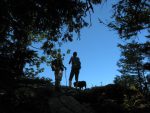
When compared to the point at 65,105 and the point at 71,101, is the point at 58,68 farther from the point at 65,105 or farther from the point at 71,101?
the point at 65,105

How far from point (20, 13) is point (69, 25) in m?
2.58

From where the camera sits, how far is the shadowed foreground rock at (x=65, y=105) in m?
14.0

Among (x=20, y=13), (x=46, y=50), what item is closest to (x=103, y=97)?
(x=46, y=50)

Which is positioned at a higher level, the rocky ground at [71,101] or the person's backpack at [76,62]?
the person's backpack at [76,62]

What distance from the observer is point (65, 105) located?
14.4m

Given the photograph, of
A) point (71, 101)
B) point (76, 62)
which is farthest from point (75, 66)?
point (71, 101)

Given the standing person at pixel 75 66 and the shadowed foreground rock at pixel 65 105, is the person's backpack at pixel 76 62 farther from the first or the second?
the shadowed foreground rock at pixel 65 105

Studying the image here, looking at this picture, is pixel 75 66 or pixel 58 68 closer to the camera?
pixel 58 68

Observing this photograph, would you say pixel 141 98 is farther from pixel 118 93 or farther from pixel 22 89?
pixel 22 89

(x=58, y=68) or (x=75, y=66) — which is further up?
(x=75, y=66)

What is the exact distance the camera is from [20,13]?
459 inches

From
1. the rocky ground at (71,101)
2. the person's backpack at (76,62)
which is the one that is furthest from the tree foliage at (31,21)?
the person's backpack at (76,62)

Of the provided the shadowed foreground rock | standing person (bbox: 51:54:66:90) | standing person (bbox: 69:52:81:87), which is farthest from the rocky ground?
standing person (bbox: 69:52:81:87)

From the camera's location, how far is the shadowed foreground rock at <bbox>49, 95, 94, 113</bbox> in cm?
1397
